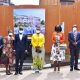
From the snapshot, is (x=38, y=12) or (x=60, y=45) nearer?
(x=60, y=45)

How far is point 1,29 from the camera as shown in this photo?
19172 millimetres

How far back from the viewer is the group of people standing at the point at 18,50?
15.4m

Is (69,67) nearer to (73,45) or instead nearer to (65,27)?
(73,45)

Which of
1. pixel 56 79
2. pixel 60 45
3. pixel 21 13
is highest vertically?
pixel 21 13

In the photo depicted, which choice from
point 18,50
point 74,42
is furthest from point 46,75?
point 74,42

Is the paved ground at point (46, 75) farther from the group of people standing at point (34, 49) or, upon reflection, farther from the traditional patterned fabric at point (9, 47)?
the traditional patterned fabric at point (9, 47)

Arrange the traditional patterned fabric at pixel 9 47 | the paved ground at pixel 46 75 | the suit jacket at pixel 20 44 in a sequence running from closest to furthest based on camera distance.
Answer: the paved ground at pixel 46 75, the suit jacket at pixel 20 44, the traditional patterned fabric at pixel 9 47

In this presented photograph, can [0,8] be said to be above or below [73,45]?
above

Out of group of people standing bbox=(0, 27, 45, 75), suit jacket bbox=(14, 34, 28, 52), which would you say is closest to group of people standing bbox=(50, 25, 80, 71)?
group of people standing bbox=(0, 27, 45, 75)

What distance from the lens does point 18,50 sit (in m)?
15.4

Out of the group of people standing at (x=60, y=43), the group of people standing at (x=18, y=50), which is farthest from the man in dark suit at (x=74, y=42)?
the group of people standing at (x=18, y=50)

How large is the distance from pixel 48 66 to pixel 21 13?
290 centimetres

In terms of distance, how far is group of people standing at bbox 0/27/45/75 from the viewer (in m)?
15.4

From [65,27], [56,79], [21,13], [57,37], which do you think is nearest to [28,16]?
[21,13]
